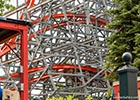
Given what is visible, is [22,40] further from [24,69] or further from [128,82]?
[128,82]

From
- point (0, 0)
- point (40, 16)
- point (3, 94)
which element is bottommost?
point (3, 94)

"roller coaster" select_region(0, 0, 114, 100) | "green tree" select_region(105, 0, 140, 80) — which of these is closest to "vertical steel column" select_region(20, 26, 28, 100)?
"green tree" select_region(105, 0, 140, 80)

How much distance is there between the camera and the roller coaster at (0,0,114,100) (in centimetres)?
2070

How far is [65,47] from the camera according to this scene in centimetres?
2116

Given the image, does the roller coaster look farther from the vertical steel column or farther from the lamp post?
the lamp post

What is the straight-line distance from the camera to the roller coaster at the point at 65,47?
20703 mm

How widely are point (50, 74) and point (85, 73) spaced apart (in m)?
2.95

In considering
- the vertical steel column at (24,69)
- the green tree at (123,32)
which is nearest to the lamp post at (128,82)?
the vertical steel column at (24,69)

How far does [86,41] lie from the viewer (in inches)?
866

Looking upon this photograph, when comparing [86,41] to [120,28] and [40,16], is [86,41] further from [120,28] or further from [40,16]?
[120,28]

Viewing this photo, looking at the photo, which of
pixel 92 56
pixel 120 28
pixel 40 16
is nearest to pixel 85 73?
pixel 92 56

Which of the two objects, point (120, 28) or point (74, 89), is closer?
point (120, 28)

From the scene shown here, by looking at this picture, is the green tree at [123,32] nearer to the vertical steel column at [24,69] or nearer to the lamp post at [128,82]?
the vertical steel column at [24,69]

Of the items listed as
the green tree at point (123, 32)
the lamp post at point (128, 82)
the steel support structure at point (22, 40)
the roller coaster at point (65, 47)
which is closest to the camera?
the lamp post at point (128, 82)
